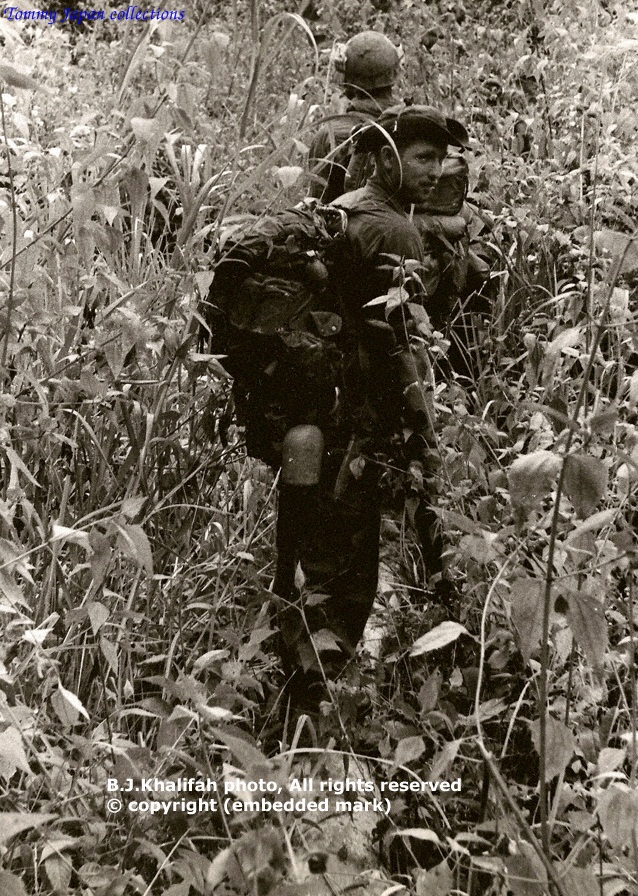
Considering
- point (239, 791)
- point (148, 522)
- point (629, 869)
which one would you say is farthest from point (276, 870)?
point (148, 522)

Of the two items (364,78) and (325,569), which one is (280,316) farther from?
(364,78)

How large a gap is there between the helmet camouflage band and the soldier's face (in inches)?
39.0

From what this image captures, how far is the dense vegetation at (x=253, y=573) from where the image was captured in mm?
1300

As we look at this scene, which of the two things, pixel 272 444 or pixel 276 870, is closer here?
pixel 276 870

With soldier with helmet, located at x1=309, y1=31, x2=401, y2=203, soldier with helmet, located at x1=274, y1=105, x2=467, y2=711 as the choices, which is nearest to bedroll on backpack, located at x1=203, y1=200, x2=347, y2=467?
soldier with helmet, located at x1=274, y1=105, x2=467, y2=711

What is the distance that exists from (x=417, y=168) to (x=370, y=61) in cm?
107

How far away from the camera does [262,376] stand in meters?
2.04

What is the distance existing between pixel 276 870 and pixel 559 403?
3.23 ft

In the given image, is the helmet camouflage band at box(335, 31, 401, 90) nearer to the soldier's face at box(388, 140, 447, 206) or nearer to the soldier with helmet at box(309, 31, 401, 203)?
the soldier with helmet at box(309, 31, 401, 203)

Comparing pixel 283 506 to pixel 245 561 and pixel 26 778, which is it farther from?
pixel 26 778

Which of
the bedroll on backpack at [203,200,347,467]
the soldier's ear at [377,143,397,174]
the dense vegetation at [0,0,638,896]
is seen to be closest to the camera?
the dense vegetation at [0,0,638,896]

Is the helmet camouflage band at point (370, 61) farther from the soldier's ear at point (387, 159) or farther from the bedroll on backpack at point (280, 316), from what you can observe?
the bedroll on backpack at point (280, 316)

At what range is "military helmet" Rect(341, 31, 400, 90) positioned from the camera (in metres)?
2.95

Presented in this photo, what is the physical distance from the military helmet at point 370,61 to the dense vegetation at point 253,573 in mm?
316
